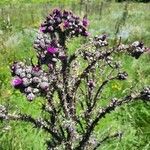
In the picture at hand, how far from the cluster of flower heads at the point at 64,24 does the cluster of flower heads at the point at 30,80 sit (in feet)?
1.43

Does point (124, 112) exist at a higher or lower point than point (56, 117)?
lower

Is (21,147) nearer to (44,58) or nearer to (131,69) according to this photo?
(44,58)

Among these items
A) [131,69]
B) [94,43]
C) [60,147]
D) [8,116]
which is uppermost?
[94,43]

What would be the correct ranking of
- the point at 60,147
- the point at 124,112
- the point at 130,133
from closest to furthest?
the point at 60,147 < the point at 130,133 < the point at 124,112

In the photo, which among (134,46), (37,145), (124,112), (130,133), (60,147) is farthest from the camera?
(124,112)

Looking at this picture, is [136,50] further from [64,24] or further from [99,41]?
[64,24]

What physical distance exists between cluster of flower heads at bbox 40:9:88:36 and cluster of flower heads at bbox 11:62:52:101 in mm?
437

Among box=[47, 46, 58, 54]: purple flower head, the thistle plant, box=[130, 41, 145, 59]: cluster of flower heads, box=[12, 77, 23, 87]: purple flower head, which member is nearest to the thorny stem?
the thistle plant

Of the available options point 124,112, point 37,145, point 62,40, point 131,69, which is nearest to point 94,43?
point 62,40

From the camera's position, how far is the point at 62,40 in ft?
12.1

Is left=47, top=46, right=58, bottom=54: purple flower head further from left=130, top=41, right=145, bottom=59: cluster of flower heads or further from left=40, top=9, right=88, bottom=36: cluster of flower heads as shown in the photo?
left=130, top=41, right=145, bottom=59: cluster of flower heads

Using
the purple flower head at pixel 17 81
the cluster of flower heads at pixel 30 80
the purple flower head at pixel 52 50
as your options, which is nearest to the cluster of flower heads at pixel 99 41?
the purple flower head at pixel 52 50

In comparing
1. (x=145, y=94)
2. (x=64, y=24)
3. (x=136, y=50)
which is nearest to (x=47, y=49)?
(x=64, y=24)

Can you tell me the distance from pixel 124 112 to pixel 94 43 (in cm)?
323
